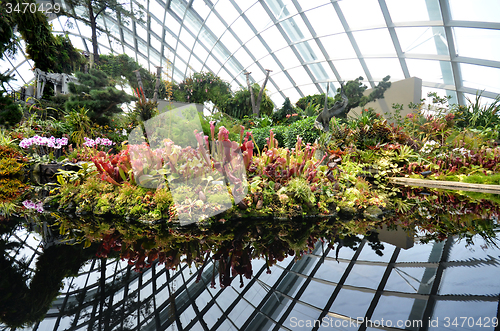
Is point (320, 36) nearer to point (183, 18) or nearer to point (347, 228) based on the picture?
point (183, 18)

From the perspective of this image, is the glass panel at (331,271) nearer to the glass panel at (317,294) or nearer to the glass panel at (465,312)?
the glass panel at (317,294)

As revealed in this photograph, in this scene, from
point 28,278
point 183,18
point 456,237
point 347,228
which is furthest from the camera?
point 183,18

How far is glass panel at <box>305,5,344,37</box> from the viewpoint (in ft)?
34.6

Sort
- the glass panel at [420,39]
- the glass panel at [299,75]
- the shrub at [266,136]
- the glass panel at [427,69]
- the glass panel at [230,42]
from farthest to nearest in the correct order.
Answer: the glass panel at [230,42] < the glass panel at [299,75] < the glass panel at [427,69] < the glass panel at [420,39] < the shrub at [266,136]

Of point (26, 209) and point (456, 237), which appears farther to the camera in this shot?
point (26, 209)

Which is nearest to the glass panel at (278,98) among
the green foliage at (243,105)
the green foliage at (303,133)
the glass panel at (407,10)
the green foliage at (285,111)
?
the green foliage at (243,105)

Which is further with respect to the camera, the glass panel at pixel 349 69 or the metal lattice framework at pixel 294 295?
the glass panel at pixel 349 69

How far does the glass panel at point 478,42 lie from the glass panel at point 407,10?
1.37m

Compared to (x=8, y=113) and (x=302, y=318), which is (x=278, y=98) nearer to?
(x=8, y=113)

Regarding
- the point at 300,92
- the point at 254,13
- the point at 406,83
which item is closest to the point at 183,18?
the point at 254,13

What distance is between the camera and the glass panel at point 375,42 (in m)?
10.2

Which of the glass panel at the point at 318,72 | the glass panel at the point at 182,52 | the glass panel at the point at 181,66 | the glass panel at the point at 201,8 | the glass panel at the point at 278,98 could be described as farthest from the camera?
the glass panel at the point at 181,66

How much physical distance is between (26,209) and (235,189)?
2315 millimetres

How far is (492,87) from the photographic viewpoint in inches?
381
